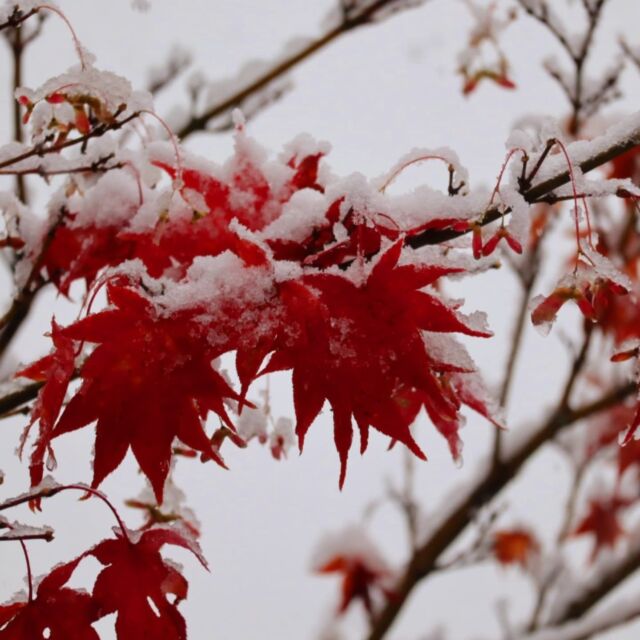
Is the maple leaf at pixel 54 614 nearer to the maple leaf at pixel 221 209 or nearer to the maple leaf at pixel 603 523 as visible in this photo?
the maple leaf at pixel 221 209

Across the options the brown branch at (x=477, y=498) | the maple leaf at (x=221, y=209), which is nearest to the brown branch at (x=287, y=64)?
the maple leaf at (x=221, y=209)

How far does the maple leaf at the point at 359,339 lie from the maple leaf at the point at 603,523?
358 centimetres

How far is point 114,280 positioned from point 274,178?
12.4 inches

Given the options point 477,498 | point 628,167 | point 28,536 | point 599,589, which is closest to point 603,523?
point 599,589

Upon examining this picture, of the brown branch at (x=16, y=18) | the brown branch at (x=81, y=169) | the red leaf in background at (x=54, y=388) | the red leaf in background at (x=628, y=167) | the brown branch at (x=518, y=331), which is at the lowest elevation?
the red leaf in background at (x=54, y=388)

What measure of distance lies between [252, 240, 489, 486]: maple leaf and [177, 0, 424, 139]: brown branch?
165 cm

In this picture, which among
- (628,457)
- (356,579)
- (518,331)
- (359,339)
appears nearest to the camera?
(359,339)

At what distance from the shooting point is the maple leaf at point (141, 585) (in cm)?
90

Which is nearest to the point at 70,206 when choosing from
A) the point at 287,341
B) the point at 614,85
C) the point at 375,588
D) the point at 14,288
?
the point at 14,288

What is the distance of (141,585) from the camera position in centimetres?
93

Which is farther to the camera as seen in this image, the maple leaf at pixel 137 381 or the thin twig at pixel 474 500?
the thin twig at pixel 474 500

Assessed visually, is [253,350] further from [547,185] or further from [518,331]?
[518,331]

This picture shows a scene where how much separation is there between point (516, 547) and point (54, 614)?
3588 mm

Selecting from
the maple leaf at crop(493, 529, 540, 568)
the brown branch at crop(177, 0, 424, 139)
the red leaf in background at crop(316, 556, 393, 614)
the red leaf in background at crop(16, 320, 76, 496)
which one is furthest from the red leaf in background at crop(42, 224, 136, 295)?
the maple leaf at crop(493, 529, 540, 568)
